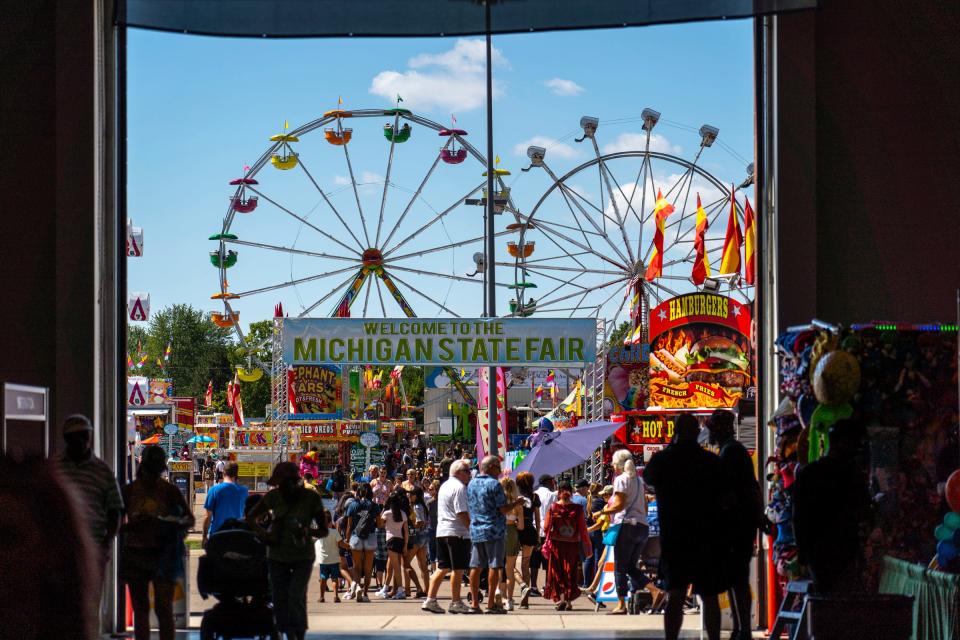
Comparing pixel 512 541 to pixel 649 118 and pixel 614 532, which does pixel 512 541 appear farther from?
pixel 649 118

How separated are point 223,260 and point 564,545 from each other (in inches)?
1009

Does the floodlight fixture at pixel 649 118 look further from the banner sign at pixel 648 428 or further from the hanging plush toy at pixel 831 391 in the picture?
the hanging plush toy at pixel 831 391

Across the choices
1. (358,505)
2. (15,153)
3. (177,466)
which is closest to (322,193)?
(177,466)

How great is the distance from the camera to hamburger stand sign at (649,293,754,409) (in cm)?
2344

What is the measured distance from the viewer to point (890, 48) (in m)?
9.45

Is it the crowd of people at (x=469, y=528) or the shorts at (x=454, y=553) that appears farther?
the shorts at (x=454, y=553)

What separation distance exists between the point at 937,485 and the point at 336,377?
39820 millimetres

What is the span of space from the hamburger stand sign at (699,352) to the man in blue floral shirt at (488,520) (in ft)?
37.3

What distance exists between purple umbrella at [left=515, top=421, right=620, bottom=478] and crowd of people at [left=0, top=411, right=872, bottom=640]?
0.61 meters

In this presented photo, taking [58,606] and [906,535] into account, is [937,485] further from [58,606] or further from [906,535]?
[58,606]

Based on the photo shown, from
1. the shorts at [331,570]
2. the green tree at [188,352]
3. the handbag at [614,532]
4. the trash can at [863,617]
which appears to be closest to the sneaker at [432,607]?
the handbag at [614,532]

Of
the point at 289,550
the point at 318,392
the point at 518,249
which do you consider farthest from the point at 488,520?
the point at 318,392

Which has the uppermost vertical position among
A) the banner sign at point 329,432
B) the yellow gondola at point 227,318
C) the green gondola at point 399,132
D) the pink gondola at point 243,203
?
the green gondola at point 399,132

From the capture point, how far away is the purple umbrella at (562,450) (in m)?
18.0
